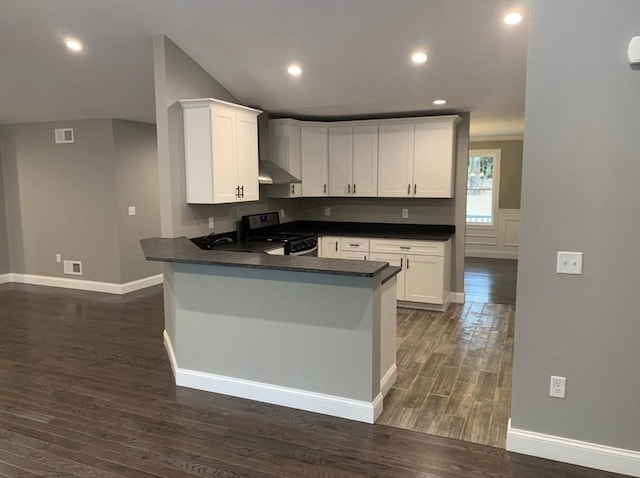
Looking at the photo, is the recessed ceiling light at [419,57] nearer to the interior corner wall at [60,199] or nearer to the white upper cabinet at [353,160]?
the white upper cabinet at [353,160]

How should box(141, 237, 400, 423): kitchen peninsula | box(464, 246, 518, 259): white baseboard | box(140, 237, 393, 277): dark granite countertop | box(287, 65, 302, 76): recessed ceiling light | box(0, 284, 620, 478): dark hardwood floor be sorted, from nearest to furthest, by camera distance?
1. box(0, 284, 620, 478): dark hardwood floor
2. box(140, 237, 393, 277): dark granite countertop
3. box(141, 237, 400, 423): kitchen peninsula
4. box(287, 65, 302, 76): recessed ceiling light
5. box(464, 246, 518, 259): white baseboard

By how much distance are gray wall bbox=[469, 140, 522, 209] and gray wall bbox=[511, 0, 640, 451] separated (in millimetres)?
7017

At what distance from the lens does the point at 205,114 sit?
158 inches

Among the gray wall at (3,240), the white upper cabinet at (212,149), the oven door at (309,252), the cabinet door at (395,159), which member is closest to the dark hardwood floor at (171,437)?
the white upper cabinet at (212,149)

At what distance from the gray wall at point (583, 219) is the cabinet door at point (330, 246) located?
3.41 m

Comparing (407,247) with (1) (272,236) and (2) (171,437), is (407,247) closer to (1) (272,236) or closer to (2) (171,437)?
(1) (272,236)

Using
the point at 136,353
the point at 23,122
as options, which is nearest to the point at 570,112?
the point at 136,353

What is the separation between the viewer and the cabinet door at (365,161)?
19.0 ft

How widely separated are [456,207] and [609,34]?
3.69 m

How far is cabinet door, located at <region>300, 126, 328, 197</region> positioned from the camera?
5832 mm

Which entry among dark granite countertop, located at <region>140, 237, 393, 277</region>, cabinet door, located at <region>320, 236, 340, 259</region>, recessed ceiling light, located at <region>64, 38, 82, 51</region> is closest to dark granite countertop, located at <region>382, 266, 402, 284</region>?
dark granite countertop, located at <region>140, 237, 393, 277</region>

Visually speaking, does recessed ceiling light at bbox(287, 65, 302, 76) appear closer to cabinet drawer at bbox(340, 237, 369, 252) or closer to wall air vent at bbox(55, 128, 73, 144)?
cabinet drawer at bbox(340, 237, 369, 252)

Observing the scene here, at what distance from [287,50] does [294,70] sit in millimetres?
353

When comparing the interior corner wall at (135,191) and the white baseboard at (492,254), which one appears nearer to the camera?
the interior corner wall at (135,191)
